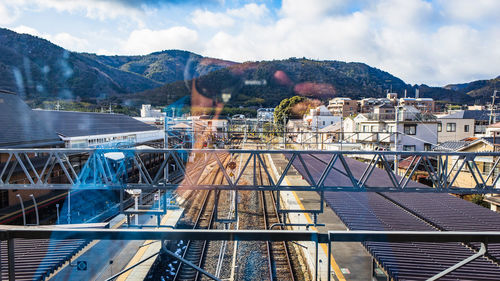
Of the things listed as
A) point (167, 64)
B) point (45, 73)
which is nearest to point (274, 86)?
point (45, 73)

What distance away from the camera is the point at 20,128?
Result: 1052 cm

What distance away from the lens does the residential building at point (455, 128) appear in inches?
738

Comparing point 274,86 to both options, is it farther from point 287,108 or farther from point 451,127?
point 451,127

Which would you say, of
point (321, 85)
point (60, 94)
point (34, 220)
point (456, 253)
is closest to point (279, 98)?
point (321, 85)

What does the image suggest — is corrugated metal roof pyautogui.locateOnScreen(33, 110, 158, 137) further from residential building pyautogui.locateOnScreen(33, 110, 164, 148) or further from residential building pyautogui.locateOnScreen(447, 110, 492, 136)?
residential building pyautogui.locateOnScreen(447, 110, 492, 136)

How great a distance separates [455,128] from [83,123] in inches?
869

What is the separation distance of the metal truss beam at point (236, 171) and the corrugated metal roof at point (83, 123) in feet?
4.71

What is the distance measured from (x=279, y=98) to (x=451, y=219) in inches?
1546

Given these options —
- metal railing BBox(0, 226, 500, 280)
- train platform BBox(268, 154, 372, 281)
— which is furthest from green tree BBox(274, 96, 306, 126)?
metal railing BBox(0, 226, 500, 280)

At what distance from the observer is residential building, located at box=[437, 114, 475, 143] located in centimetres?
1873

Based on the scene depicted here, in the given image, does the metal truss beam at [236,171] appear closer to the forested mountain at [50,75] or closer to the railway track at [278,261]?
the railway track at [278,261]

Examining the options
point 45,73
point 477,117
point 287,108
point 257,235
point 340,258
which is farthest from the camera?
point 45,73

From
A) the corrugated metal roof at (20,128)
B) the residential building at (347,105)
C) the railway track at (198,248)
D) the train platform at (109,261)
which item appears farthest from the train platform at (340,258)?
the residential building at (347,105)

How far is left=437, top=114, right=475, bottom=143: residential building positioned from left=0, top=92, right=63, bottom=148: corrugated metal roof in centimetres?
2113
